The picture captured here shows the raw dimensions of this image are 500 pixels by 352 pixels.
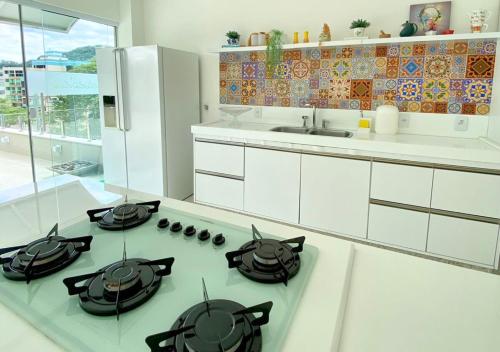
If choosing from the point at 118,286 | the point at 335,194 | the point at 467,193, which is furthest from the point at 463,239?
the point at 118,286

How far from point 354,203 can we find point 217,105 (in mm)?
2131

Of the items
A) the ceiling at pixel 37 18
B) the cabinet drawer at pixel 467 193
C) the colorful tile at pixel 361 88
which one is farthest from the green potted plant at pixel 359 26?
the ceiling at pixel 37 18

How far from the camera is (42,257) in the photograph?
0.82 m

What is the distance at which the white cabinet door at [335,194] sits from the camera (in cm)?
282

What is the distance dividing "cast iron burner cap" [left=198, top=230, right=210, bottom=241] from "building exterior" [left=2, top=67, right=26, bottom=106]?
138 inches

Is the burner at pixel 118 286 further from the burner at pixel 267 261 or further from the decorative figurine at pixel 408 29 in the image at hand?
the decorative figurine at pixel 408 29

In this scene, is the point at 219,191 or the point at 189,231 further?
the point at 219,191

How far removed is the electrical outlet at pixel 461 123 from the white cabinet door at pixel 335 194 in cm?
96

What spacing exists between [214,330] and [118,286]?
24 cm

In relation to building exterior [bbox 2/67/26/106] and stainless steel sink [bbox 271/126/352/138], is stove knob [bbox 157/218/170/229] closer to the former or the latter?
stainless steel sink [bbox 271/126/352/138]

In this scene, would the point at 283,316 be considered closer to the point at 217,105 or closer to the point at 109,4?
the point at 217,105

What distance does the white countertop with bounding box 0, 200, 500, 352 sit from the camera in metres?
0.67

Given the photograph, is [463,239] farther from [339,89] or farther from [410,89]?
[339,89]

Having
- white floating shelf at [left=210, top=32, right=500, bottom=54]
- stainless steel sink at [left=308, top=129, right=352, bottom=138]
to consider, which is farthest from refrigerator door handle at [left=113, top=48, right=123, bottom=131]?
stainless steel sink at [left=308, top=129, right=352, bottom=138]
